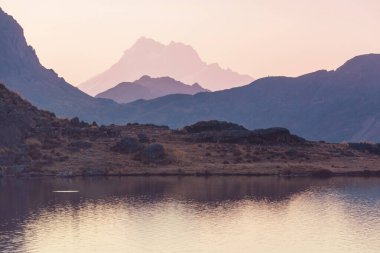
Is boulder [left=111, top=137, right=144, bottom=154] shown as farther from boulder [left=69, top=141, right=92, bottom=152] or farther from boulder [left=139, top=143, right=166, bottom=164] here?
boulder [left=69, top=141, right=92, bottom=152]

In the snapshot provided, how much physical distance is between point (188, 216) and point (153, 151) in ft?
230

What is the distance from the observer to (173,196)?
110 metres

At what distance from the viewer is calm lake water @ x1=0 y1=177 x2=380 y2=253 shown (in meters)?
72.0

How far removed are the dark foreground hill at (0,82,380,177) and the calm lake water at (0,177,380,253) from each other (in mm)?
15218

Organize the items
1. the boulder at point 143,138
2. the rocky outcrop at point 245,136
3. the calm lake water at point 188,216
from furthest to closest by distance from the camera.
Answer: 1. the rocky outcrop at point 245,136
2. the boulder at point 143,138
3. the calm lake water at point 188,216

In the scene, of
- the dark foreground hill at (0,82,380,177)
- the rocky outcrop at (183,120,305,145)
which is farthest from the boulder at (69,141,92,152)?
the rocky outcrop at (183,120,305,145)

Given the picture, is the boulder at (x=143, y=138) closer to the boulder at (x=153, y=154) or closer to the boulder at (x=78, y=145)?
the boulder at (x=153, y=154)

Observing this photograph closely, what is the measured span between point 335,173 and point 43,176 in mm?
64754

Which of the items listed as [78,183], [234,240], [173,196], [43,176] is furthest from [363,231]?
[43,176]

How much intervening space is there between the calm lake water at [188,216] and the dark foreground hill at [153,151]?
599 inches

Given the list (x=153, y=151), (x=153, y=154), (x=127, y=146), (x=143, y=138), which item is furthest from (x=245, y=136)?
(x=153, y=154)

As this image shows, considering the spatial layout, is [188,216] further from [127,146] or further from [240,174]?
[127,146]

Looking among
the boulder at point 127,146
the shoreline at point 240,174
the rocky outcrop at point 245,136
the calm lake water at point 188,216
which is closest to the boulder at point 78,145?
the boulder at point 127,146

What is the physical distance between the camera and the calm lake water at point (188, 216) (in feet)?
236
